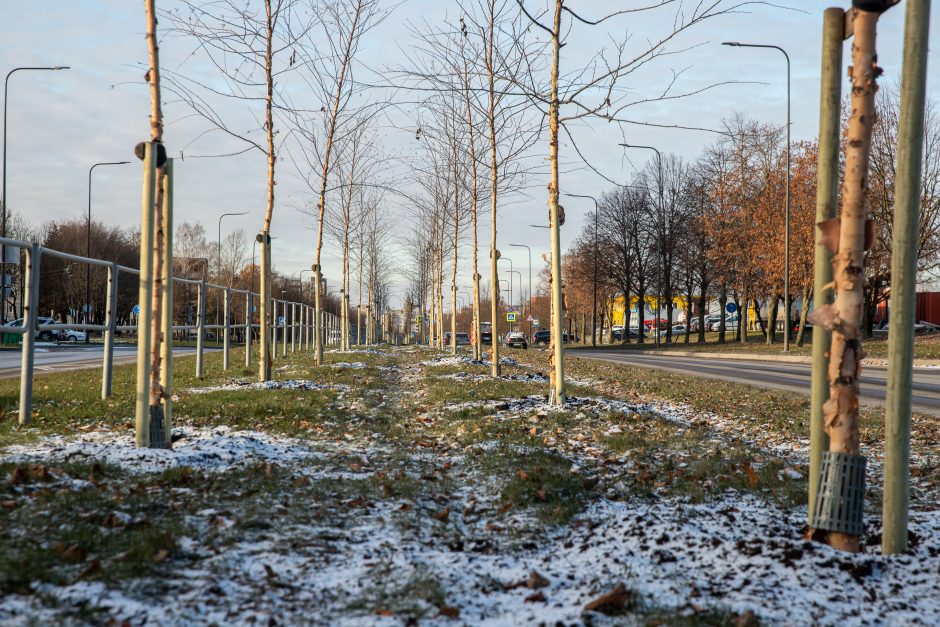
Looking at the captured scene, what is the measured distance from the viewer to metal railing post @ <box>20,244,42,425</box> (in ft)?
22.7

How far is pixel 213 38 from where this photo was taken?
35.1ft

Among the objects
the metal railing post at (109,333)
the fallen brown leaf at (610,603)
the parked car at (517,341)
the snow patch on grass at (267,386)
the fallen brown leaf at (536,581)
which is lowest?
the parked car at (517,341)

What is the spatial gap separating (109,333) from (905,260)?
→ 8.88m

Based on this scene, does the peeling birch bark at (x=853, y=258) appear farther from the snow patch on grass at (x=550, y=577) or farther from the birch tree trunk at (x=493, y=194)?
the birch tree trunk at (x=493, y=194)

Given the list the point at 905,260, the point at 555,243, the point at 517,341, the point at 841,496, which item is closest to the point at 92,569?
the point at 841,496

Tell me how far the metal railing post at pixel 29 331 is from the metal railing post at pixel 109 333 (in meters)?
1.55

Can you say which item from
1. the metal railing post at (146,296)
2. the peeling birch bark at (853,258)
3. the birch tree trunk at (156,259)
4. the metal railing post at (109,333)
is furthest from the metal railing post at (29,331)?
the peeling birch bark at (853,258)

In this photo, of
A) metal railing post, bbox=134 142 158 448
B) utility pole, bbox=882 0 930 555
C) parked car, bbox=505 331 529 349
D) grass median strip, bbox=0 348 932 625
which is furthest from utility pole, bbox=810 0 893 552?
parked car, bbox=505 331 529 349

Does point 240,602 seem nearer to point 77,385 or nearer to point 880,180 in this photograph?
point 77,385

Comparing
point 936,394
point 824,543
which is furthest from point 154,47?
point 936,394

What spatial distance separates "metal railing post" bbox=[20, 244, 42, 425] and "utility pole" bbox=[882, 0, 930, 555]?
23.1 ft

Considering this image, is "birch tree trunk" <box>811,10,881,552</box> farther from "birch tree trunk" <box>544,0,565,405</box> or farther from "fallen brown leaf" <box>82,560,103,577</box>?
"birch tree trunk" <box>544,0,565,405</box>

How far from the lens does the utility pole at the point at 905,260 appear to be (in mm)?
3506

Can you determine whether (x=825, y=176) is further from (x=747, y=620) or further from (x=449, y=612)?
(x=449, y=612)
